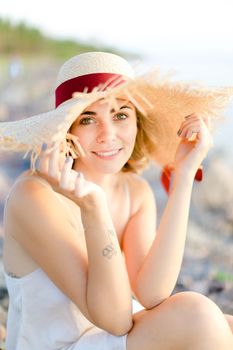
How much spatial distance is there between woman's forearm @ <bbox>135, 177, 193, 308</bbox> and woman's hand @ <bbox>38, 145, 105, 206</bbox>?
401mm

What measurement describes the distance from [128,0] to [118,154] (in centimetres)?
812

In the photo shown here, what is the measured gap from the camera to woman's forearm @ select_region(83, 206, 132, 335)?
6.44 ft

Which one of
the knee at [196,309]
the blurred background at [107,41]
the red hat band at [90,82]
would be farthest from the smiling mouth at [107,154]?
the blurred background at [107,41]

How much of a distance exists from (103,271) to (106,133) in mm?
467

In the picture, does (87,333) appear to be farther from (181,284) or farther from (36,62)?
(36,62)

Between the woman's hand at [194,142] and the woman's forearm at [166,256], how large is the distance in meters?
0.05

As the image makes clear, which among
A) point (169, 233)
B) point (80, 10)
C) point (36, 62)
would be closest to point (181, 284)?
point (169, 233)

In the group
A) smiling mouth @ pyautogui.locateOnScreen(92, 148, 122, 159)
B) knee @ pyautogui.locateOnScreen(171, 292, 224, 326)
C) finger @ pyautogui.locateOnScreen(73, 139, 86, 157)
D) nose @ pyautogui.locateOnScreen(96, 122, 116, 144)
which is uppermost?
nose @ pyautogui.locateOnScreen(96, 122, 116, 144)

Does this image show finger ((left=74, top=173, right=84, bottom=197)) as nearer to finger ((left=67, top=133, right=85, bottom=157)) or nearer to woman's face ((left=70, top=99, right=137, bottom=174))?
finger ((left=67, top=133, right=85, bottom=157))

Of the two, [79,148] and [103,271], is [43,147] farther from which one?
[103,271]

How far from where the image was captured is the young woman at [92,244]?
6.43 ft

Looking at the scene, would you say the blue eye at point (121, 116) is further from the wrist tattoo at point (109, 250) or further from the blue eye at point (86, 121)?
the wrist tattoo at point (109, 250)

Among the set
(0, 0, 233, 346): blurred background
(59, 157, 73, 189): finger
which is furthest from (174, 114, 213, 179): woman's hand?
(0, 0, 233, 346): blurred background

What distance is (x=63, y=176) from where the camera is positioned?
72.2 inches
